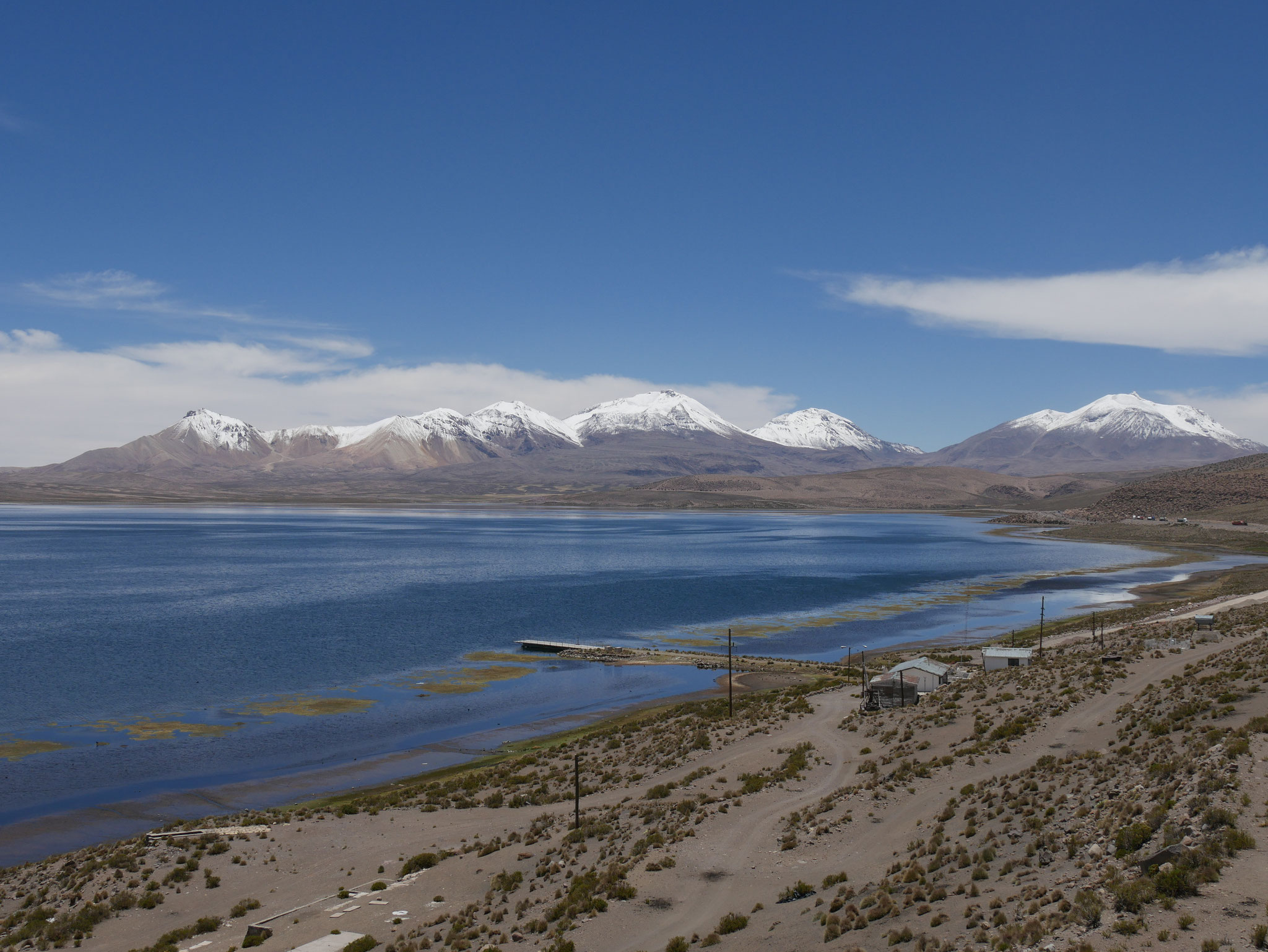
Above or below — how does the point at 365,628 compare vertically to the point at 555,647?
above

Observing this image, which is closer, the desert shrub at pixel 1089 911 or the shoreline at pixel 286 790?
the desert shrub at pixel 1089 911

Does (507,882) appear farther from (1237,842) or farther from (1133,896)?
(1237,842)

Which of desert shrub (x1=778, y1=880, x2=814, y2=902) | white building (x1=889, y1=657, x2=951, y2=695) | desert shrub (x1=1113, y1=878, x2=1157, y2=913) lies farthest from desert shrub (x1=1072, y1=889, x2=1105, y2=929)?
white building (x1=889, y1=657, x2=951, y2=695)

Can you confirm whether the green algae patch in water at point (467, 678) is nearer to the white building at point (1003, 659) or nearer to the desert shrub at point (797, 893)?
the white building at point (1003, 659)

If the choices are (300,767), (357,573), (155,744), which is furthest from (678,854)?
(357,573)

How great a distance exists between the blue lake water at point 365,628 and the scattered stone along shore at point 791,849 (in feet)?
43.6

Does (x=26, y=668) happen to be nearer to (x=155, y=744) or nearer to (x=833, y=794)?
(x=155, y=744)

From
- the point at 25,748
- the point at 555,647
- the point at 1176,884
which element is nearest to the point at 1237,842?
the point at 1176,884

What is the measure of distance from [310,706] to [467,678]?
1280 centimetres

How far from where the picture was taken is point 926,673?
165 feet

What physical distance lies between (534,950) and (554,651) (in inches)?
2226

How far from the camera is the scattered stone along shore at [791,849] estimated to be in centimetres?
1898

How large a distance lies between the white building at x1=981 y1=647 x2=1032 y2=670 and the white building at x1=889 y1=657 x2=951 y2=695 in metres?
6.23

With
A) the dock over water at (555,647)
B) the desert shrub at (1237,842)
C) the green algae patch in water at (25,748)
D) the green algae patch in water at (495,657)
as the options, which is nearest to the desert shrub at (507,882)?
the desert shrub at (1237,842)
